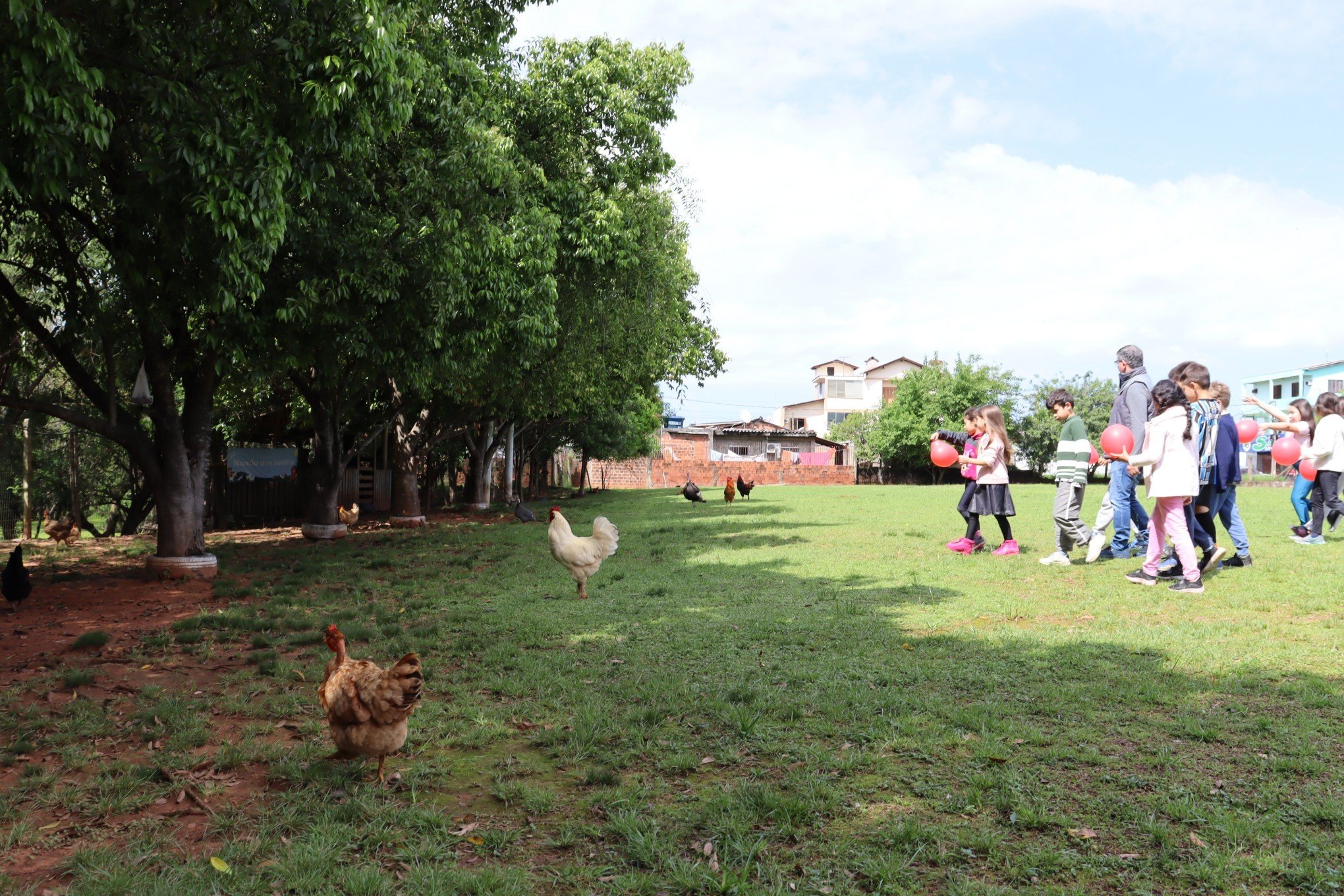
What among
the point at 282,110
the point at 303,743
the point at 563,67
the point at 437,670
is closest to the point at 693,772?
the point at 303,743

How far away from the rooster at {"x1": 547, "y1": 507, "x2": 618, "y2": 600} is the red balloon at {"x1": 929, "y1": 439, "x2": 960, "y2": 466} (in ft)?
17.3

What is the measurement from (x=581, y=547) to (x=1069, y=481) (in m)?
5.54

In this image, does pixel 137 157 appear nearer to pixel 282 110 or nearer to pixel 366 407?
pixel 282 110

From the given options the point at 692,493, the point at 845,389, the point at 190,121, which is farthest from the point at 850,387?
the point at 190,121

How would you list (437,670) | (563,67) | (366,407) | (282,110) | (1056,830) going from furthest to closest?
(366,407) < (563,67) < (282,110) < (437,670) < (1056,830)

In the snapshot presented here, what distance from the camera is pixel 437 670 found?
5.99 m

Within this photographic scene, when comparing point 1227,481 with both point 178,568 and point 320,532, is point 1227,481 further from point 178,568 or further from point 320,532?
point 320,532

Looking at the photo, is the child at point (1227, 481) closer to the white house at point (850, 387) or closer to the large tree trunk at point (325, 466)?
the large tree trunk at point (325, 466)

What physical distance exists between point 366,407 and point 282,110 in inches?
575

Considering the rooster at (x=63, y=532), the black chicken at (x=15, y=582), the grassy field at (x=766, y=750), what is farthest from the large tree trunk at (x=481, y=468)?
the grassy field at (x=766, y=750)

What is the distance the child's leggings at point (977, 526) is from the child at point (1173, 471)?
2328 mm

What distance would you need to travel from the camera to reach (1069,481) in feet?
31.8

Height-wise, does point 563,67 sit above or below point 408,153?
above

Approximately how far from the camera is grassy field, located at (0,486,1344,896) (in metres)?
3.09
